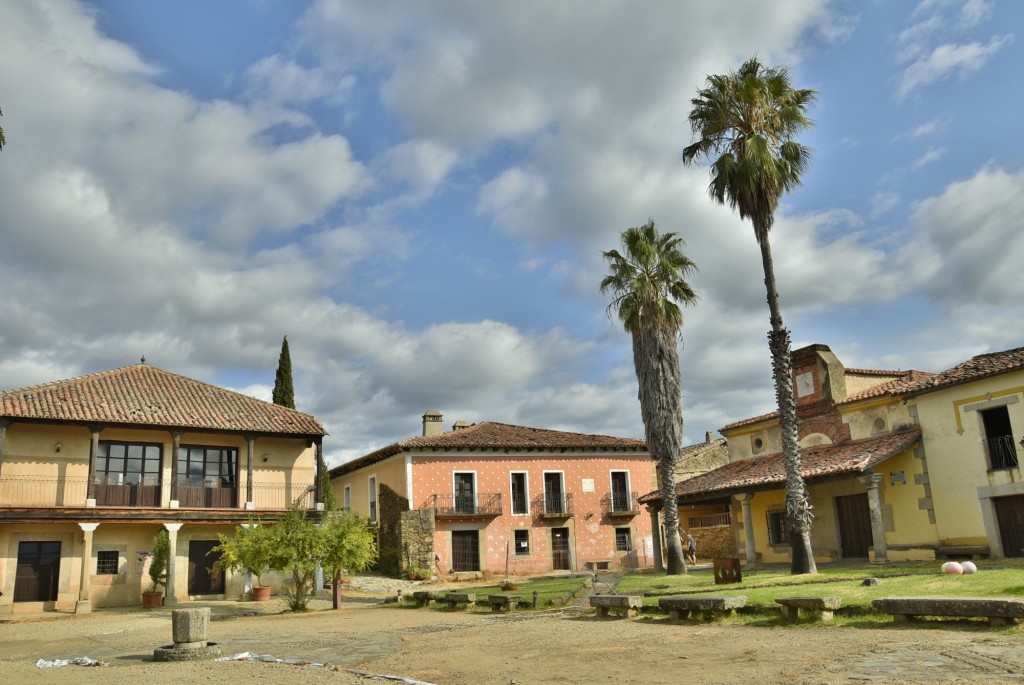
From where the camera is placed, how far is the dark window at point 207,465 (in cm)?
2809

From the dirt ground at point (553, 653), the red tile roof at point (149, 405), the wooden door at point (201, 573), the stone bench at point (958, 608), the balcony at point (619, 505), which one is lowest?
the dirt ground at point (553, 653)

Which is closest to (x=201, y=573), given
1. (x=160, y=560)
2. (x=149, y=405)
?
(x=160, y=560)

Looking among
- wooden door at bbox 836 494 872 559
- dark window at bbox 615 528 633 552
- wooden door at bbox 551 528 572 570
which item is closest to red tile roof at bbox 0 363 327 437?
wooden door at bbox 551 528 572 570

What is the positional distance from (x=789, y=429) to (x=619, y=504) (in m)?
18.1

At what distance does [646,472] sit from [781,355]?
19.0 m

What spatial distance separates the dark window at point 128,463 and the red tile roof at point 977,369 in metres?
23.4

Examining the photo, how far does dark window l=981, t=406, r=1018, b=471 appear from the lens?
822 inches

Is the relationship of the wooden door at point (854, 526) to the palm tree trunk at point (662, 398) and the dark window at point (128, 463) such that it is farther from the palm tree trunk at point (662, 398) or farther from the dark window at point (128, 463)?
Answer: the dark window at point (128, 463)

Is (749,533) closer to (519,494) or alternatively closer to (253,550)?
(519,494)

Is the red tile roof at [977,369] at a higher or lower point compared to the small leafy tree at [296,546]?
higher

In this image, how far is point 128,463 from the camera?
2717cm

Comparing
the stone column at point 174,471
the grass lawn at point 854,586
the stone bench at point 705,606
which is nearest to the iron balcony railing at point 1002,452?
the grass lawn at point 854,586

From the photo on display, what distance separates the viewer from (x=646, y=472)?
125 feet

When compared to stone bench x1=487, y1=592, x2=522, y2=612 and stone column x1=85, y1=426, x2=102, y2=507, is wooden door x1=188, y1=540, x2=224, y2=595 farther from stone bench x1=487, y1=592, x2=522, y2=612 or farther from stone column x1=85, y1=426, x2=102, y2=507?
stone bench x1=487, y1=592, x2=522, y2=612
